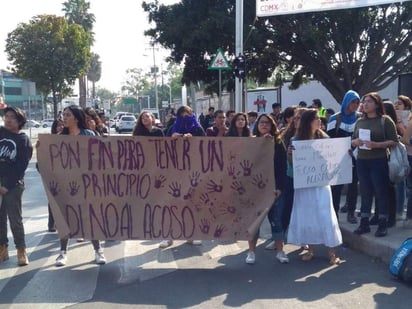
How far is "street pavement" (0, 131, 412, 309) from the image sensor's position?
4.98 m

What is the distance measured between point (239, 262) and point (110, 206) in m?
1.63

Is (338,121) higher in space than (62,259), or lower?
higher

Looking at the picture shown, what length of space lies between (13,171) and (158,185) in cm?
Result: 167

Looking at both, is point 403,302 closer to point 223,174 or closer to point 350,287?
point 350,287

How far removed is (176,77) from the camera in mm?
102625

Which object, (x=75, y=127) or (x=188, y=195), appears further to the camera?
(x=75, y=127)

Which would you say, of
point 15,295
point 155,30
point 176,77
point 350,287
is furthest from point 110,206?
point 176,77

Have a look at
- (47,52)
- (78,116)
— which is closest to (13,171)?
(78,116)

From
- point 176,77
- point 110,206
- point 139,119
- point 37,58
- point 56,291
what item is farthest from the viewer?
point 176,77

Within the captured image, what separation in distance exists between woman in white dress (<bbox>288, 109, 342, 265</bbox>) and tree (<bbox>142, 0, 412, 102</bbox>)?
14.4 m

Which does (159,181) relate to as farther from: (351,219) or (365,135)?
(351,219)

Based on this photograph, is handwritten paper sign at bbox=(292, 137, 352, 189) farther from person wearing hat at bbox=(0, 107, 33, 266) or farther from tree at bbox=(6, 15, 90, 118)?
tree at bbox=(6, 15, 90, 118)

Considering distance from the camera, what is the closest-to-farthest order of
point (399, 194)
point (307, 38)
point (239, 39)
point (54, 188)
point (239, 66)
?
1. point (54, 188)
2. point (399, 194)
3. point (239, 66)
4. point (239, 39)
5. point (307, 38)

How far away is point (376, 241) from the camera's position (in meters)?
6.40
